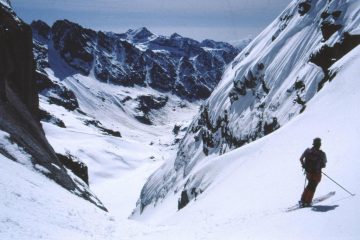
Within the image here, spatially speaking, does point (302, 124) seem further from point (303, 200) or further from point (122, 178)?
point (122, 178)

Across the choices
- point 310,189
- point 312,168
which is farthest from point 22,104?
point 310,189

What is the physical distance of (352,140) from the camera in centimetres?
1522

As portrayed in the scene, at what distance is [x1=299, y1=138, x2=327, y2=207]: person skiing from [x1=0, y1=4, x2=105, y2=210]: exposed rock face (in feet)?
47.4

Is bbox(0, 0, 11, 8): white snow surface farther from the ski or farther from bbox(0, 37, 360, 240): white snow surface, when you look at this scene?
the ski

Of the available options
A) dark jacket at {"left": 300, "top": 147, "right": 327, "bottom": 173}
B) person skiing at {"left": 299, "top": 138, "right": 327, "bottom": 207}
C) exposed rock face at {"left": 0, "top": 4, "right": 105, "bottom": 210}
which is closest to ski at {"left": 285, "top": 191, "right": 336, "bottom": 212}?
person skiing at {"left": 299, "top": 138, "right": 327, "bottom": 207}

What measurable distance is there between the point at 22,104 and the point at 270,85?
31675 millimetres

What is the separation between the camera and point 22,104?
2764 cm

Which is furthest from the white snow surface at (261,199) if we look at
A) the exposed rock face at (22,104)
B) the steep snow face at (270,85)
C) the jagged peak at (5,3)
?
the jagged peak at (5,3)

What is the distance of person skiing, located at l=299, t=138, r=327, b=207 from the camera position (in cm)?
1174

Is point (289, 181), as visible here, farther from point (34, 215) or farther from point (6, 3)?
point (6, 3)

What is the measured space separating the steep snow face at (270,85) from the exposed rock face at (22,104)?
1283 cm

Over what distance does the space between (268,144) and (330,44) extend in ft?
65.5

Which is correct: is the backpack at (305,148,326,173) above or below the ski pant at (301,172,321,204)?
above

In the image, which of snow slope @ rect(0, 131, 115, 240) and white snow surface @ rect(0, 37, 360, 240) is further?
white snow surface @ rect(0, 37, 360, 240)
